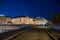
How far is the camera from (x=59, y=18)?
100375 millimetres

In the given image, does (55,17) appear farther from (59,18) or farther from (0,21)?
(0,21)

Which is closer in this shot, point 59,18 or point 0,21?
point 59,18

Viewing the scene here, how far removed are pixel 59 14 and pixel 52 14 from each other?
165 inches

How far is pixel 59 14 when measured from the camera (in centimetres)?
10556

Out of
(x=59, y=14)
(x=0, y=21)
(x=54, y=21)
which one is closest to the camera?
(x=54, y=21)

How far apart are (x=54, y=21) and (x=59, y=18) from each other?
17.2 ft

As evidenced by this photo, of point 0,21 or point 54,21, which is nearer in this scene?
point 54,21

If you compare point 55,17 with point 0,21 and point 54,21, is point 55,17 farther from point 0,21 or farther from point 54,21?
point 0,21

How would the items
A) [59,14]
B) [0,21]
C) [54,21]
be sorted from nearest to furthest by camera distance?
[54,21]
[59,14]
[0,21]

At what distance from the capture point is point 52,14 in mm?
107312

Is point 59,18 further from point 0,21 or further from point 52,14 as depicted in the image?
point 0,21

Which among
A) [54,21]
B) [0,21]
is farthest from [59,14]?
[0,21]

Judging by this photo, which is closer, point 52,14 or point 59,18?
point 59,18

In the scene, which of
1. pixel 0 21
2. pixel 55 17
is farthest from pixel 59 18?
pixel 0 21
